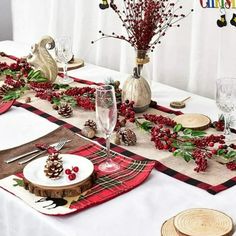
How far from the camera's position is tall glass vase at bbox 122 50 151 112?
181 centimetres

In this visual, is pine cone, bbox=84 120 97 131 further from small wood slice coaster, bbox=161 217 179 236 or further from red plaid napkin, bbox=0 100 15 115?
small wood slice coaster, bbox=161 217 179 236

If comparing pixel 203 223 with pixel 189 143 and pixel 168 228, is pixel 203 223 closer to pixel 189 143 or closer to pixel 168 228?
pixel 168 228

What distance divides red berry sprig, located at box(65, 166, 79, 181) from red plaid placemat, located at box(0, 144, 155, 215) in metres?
0.05

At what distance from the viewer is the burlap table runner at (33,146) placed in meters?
1.46

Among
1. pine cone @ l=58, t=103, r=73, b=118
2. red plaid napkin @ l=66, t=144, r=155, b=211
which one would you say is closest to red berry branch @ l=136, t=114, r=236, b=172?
red plaid napkin @ l=66, t=144, r=155, b=211

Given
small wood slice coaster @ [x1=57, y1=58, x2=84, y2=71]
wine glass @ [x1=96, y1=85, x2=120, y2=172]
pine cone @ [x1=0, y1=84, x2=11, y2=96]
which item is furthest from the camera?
small wood slice coaster @ [x1=57, y1=58, x2=84, y2=71]

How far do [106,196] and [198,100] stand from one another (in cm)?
75

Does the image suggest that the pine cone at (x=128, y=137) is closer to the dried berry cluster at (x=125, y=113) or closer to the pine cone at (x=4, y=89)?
the dried berry cluster at (x=125, y=113)

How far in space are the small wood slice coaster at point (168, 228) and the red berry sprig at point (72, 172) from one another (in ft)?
0.84

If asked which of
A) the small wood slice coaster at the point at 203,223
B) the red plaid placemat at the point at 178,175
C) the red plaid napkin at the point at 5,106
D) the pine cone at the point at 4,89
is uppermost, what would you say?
the pine cone at the point at 4,89

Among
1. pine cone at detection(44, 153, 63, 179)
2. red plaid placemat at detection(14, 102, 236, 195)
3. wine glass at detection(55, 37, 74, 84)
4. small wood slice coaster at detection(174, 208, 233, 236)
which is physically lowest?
red plaid placemat at detection(14, 102, 236, 195)

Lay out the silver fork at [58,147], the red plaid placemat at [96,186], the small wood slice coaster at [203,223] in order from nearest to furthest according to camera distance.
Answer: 1. the small wood slice coaster at [203,223]
2. the red plaid placemat at [96,186]
3. the silver fork at [58,147]

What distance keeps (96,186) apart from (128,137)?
0.86ft

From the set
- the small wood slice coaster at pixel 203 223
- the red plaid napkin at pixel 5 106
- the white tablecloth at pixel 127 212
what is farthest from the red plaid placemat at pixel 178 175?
the red plaid napkin at pixel 5 106
